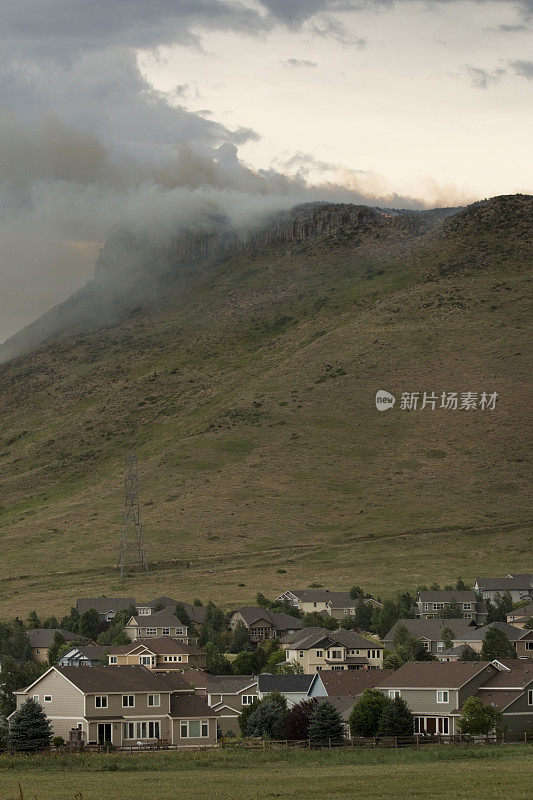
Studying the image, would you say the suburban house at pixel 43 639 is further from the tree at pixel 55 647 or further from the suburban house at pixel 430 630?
the suburban house at pixel 430 630

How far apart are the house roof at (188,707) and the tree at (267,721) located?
256cm

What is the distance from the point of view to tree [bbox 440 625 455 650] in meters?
104

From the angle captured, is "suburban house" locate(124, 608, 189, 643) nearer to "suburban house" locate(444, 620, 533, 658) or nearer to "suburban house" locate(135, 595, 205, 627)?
"suburban house" locate(135, 595, 205, 627)

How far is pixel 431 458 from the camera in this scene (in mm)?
195000

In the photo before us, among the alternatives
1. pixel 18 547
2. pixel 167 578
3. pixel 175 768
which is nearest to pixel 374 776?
pixel 175 768

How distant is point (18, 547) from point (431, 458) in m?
63.0

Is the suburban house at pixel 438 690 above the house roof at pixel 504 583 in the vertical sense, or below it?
below

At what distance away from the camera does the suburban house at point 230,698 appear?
75250mm

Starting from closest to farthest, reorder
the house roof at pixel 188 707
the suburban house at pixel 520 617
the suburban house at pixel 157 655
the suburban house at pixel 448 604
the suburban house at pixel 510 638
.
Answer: the house roof at pixel 188 707
the suburban house at pixel 157 655
the suburban house at pixel 510 638
the suburban house at pixel 520 617
the suburban house at pixel 448 604

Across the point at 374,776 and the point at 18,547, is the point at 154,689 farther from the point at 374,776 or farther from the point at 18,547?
the point at 18,547

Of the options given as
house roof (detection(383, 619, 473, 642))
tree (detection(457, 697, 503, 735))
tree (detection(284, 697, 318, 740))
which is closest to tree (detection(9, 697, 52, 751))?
tree (detection(284, 697, 318, 740))

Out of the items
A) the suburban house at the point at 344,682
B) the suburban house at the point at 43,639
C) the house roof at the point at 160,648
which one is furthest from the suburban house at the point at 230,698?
the suburban house at the point at 43,639

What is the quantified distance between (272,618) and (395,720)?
57.0 metres

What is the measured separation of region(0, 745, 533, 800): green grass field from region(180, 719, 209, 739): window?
28.4 feet
